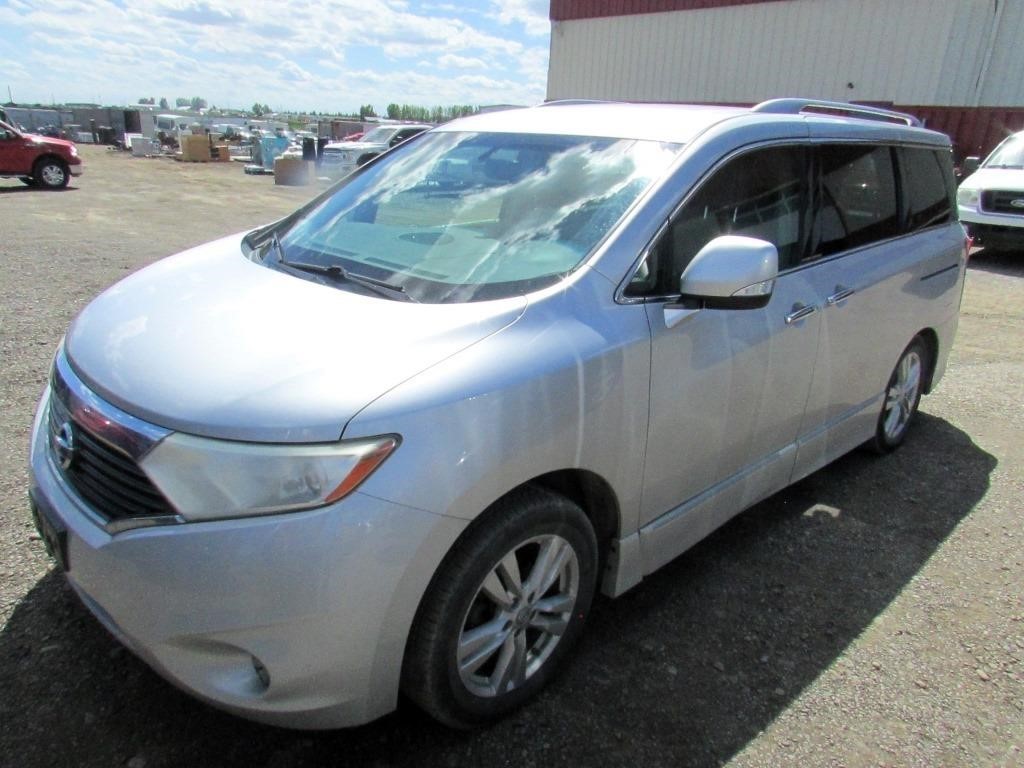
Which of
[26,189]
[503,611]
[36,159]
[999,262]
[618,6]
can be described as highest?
[618,6]

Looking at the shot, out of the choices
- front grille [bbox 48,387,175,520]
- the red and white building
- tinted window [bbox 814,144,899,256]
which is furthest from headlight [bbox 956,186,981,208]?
front grille [bbox 48,387,175,520]

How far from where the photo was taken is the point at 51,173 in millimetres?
17438

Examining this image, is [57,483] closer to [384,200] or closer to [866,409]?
[384,200]

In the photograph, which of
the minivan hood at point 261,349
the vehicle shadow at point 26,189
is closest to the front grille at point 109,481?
the minivan hood at point 261,349

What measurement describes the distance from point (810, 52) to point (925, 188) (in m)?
18.4

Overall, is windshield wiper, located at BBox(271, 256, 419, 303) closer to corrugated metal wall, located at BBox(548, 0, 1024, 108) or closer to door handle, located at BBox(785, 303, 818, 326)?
door handle, located at BBox(785, 303, 818, 326)

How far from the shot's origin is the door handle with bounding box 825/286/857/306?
9.95 ft

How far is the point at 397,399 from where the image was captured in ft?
5.72

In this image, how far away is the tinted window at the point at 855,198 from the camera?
3.12m

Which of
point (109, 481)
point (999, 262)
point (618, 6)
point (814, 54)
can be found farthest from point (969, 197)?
point (618, 6)

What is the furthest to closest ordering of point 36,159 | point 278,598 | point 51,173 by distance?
point 51,173
point 36,159
point 278,598

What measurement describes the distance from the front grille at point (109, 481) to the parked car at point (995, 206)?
11.6 metres

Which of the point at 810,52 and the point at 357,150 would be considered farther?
the point at 357,150

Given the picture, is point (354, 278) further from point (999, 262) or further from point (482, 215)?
point (999, 262)
